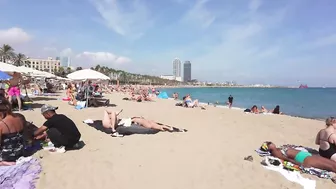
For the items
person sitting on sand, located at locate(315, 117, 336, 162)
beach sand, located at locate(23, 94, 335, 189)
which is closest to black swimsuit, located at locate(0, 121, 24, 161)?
beach sand, located at locate(23, 94, 335, 189)

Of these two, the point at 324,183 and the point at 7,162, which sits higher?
the point at 7,162

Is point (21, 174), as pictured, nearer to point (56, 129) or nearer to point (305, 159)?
point (56, 129)

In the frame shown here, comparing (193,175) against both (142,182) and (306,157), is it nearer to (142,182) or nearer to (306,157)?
(142,182)

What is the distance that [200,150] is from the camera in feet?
18.8

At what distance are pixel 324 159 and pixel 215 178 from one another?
2.15 meters

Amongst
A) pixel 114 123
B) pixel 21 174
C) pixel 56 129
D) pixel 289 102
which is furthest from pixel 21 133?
pixel 289 102

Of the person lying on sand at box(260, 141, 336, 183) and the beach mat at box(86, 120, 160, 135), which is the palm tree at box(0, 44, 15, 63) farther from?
the person lying on sand at box(260, 141, 336, 183)

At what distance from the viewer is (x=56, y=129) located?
4965 millimetres

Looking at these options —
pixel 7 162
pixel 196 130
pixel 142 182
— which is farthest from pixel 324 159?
pixel 7 162

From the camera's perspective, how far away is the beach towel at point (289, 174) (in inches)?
162

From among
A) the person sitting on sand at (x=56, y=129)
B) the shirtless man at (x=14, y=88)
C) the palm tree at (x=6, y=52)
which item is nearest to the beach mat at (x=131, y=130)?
the person sitting on sand at (x=56, y=129)

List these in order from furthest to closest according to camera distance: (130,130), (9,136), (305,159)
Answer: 1. (130,130)
2. (305,159)
3. (9,136)

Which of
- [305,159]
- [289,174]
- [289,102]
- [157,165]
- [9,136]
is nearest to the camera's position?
[9,136]

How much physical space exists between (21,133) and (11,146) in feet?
0.92
